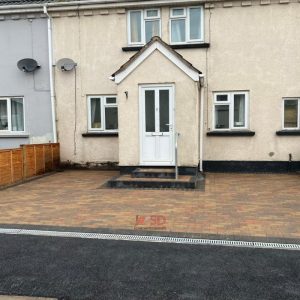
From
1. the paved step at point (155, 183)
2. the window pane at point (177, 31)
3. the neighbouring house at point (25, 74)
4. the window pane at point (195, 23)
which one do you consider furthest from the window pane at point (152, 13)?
the paved step at point (155, 183)

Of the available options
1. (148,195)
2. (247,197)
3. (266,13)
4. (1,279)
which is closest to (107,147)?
(148,195)

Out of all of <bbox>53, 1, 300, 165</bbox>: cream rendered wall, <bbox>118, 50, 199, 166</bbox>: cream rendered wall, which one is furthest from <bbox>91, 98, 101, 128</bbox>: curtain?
<bbox>118, 50, 199, 166</bbox>: cream rendered wall

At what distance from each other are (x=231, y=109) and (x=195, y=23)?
3.26 meters

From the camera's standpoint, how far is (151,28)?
474 inches

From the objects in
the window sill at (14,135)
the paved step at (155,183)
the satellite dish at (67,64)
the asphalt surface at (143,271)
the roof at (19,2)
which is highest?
the roof at (19,2)

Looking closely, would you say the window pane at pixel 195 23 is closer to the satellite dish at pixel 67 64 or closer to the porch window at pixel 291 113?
the porch window at pixel 291 113

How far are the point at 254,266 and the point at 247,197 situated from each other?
388cm

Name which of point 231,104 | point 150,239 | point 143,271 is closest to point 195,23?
point 231,104

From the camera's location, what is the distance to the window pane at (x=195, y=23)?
38.6ft

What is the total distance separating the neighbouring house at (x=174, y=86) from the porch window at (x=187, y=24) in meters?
0.03

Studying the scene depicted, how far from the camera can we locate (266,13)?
11328mm

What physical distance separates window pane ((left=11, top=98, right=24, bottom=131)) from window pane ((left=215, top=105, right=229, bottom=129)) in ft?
24.4

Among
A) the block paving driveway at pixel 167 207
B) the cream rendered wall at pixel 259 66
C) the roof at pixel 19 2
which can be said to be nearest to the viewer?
the block paving driveway at pixel 167 207

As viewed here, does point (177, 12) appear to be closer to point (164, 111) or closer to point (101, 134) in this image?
point (164, 111)
